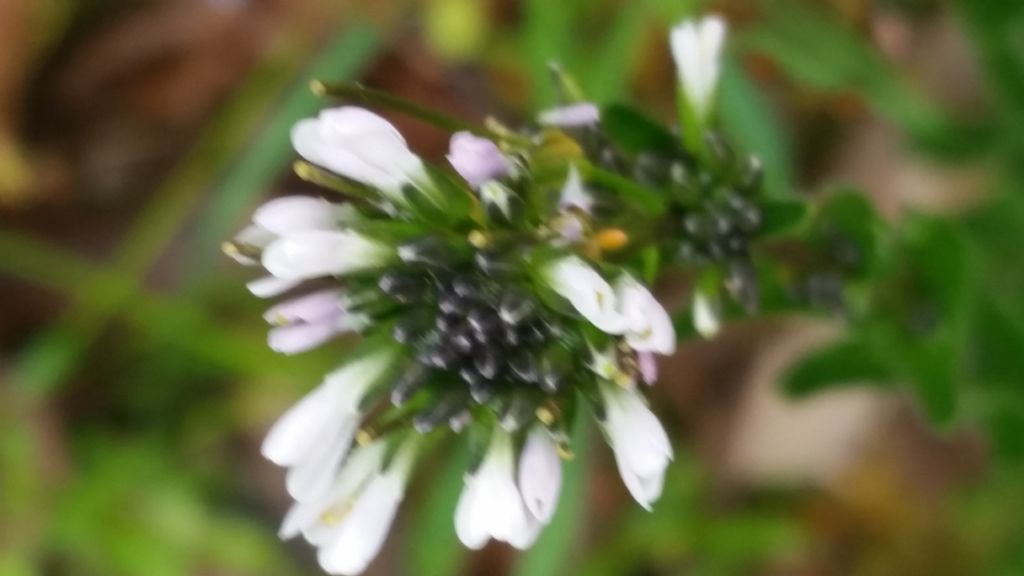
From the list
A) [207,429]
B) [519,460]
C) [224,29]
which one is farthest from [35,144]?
[519,460]

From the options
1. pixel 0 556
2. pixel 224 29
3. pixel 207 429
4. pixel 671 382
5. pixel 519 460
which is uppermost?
pixel 224 29

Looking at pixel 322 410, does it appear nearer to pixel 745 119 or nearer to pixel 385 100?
pixel 385 100

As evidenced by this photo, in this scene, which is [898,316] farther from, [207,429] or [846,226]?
[207,429]

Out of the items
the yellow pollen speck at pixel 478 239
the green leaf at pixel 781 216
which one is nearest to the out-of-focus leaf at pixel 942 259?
the green leaf at pixel 781 216

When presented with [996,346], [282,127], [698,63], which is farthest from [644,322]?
[282,127]

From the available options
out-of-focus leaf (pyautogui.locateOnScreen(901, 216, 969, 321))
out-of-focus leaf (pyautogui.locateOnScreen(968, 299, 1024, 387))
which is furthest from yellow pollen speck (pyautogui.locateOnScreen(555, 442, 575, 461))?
out-of-focus leaf (pyautogui.locateOnScreen(968, 299, 1024, 387))

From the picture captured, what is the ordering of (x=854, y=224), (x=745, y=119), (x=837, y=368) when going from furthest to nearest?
(x=745, y=119) < (x=837, y=368) < (x=854, y=224)
